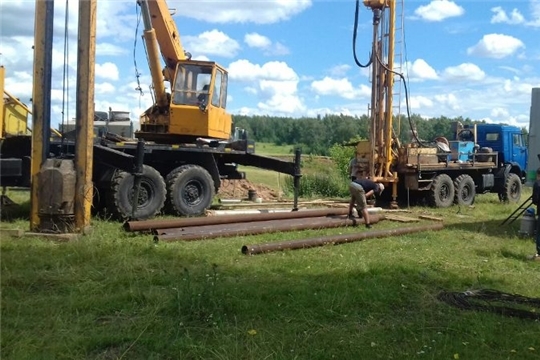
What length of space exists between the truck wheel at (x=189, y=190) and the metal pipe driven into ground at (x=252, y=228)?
2.07 meters

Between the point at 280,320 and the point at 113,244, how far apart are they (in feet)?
12.1

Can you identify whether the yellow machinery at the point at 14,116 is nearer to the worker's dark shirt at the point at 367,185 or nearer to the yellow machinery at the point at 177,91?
the yellow machinery at the point at 177,91

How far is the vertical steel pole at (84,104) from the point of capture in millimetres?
9125

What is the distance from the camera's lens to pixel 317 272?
789cm

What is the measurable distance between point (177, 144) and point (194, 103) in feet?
3.46

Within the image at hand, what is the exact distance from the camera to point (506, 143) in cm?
2222

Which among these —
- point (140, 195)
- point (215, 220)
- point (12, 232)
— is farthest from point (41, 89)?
point (215, 220)

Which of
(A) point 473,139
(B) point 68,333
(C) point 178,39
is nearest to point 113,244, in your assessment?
(B) point 68,333

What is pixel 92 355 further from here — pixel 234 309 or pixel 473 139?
pixel 473 139

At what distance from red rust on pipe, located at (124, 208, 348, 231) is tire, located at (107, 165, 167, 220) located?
147 centimetres

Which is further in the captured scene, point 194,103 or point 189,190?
point 194,103

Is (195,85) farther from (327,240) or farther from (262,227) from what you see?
(327,240)

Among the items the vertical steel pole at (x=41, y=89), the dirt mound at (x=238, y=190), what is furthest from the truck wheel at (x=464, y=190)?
the vertical steel pole at (x=41, y=89)

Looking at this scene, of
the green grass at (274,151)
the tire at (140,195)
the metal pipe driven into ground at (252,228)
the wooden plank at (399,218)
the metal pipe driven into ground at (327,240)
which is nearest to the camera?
the metal pipe driven into ground at (327,240)
